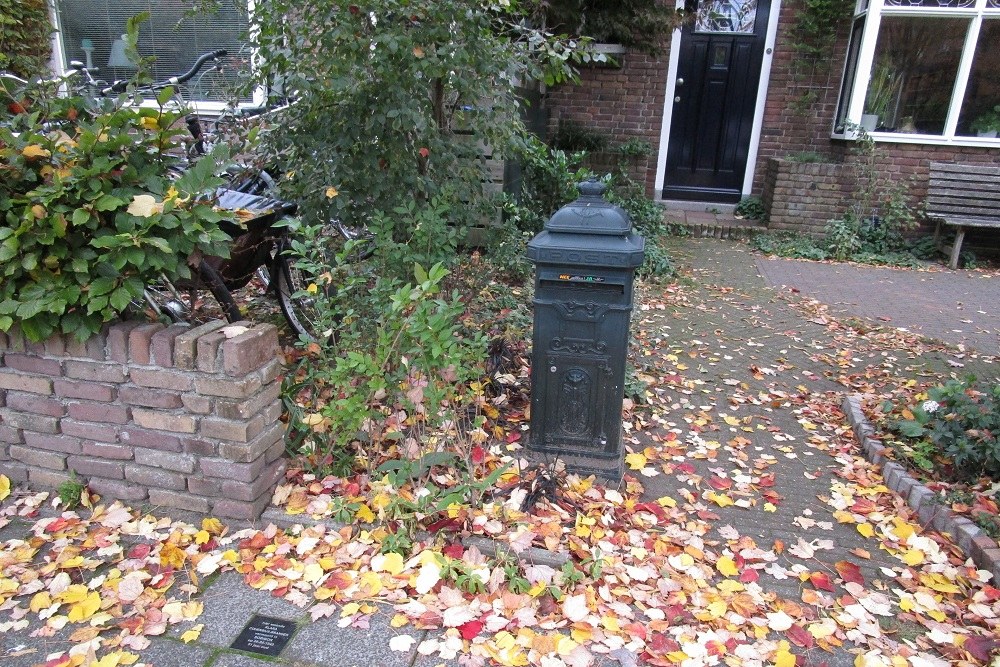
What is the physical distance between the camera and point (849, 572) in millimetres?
2520

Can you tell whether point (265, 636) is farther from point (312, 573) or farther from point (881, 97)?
point (881, 97)

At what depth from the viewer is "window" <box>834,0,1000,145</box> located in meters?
8.07

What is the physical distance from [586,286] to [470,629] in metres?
1.35

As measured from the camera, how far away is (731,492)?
3076 millimetres

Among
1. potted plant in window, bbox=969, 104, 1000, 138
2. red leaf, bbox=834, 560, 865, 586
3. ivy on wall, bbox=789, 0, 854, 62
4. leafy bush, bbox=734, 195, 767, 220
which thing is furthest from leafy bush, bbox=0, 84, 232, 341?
potted plant in window, bbox=969, 104, 1000, 138

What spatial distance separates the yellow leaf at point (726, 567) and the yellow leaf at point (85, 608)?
2.10 m

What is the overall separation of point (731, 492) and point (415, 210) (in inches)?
81.0

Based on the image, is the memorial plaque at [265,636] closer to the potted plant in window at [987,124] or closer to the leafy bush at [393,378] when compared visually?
the leafy bush at [393,378]

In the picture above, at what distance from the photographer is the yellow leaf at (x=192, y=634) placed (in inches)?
Result: 79.4

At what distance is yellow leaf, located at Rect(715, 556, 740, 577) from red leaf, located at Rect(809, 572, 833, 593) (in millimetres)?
263

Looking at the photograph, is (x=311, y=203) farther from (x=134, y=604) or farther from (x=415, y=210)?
(x=134, y=604)

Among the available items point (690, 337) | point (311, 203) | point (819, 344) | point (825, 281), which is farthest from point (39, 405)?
point (825, 281)

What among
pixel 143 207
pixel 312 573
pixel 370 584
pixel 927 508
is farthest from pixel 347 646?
pixel 927 508

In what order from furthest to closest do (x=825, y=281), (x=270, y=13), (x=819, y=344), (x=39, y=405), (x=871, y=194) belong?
(x=871, y=194)
(x=825, y=281)
(x=819, y=344)
(x=270, y=13)
(x=39, y=405)
